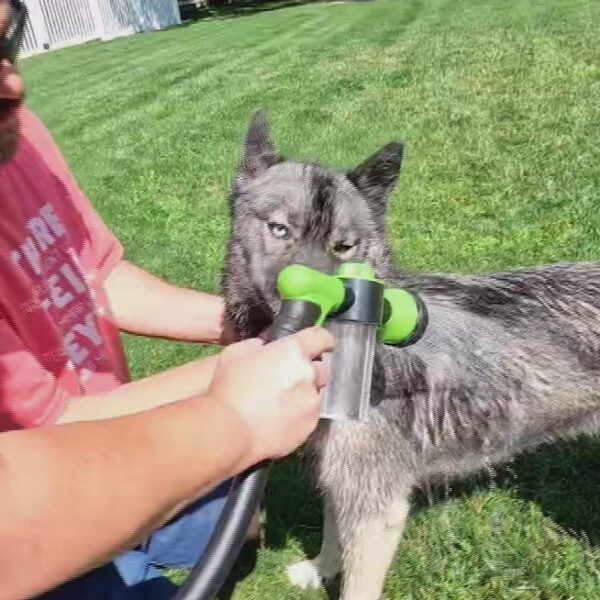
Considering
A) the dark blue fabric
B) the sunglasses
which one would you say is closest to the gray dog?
the dark blue fabric

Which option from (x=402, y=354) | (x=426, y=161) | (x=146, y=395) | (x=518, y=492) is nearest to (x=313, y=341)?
(x=146, y=395)

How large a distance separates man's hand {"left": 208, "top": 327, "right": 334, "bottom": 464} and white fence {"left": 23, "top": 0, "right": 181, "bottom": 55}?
2093 cm

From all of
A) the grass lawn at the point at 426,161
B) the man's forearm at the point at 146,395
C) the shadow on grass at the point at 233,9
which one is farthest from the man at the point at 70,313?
the shadow on grass at the point at 233,9

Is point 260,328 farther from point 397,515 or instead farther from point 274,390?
point 274,390

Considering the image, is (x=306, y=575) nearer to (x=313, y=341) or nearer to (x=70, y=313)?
(x=70, y=313)

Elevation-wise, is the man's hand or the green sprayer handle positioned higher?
the man's hand

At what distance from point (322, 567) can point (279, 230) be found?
1286mm

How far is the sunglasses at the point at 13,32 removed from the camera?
181 cm

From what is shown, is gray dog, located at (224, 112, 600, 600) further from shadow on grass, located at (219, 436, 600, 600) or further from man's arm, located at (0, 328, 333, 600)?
man's arm, located at (0, 328, 333, 600)

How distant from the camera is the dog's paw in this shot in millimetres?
3143

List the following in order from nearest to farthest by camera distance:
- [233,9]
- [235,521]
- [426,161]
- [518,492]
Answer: [235,521], [518,492], [426,161], [233,9]

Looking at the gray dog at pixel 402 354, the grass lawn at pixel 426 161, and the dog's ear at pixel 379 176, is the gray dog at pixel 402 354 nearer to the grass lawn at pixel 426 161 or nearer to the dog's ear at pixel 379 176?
the dog's ear at pixel 379 176

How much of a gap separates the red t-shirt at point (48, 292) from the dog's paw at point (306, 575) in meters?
0.98

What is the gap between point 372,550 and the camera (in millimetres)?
2748
